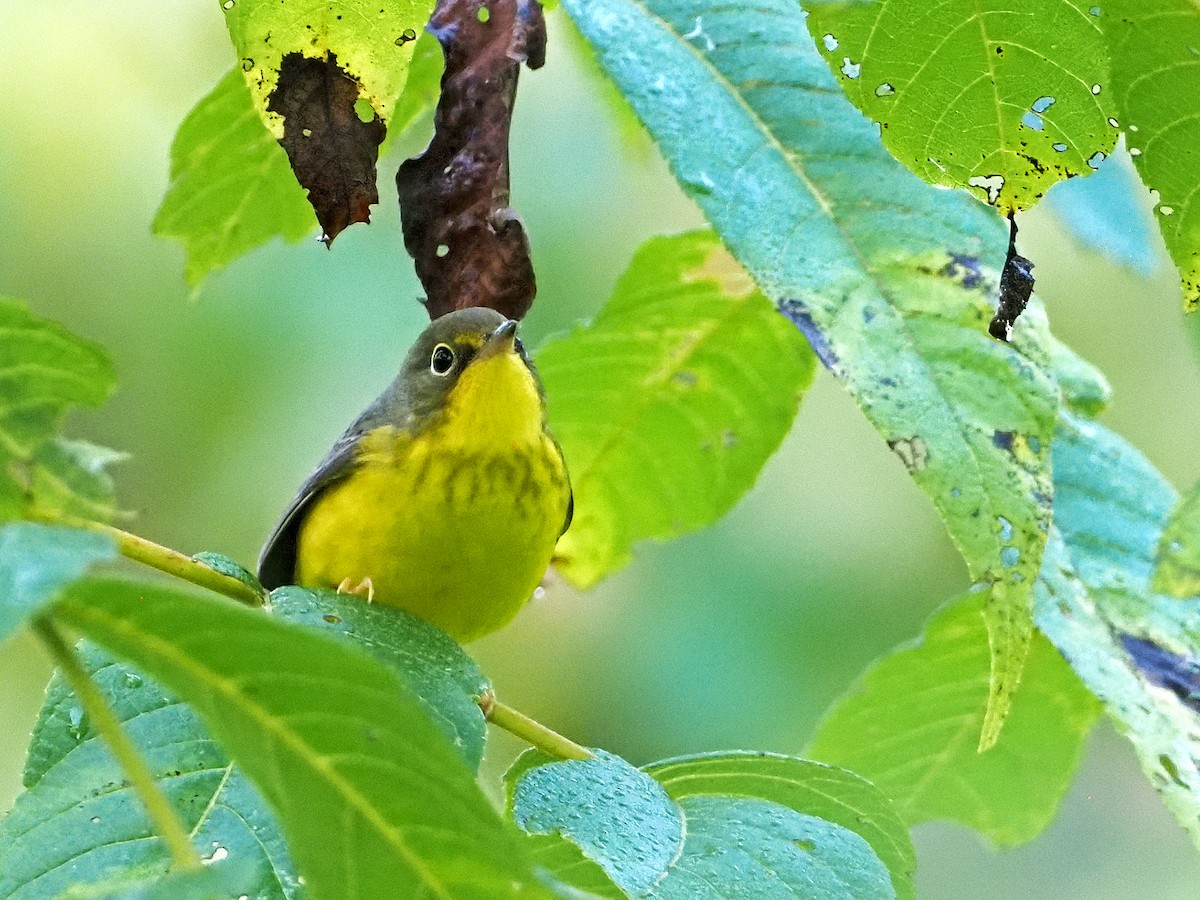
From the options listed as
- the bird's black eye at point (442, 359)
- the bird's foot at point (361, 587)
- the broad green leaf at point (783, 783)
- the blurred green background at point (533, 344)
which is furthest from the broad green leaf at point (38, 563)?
the blurred green background at point (533, 344)

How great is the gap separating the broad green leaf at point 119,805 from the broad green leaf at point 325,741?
0.43m

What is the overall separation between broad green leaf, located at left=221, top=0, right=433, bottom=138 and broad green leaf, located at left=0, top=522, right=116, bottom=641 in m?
0.87

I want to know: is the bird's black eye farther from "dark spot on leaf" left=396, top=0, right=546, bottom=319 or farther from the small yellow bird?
"dark spot on leaf" left=396, top=0, right=546, bottom=319

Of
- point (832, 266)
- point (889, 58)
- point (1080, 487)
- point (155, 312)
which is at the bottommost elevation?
point (155, 312)

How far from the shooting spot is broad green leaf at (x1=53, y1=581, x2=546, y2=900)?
0.83 m

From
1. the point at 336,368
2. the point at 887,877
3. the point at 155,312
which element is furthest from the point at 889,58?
the point at 155,312

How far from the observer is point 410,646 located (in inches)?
57.3

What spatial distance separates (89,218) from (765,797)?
4.18m

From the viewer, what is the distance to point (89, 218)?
512 centimetres

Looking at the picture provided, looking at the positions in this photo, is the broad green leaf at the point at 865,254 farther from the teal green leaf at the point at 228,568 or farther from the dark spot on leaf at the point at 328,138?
the teal green leaf at the point at 228,568

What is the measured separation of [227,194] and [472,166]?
0.53 metres

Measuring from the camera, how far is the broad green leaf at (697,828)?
1.35 metres

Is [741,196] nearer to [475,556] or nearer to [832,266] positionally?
[832,266]

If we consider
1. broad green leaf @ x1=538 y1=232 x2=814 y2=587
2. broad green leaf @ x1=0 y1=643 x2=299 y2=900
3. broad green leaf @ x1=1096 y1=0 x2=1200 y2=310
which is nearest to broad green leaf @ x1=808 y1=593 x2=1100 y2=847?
broad green leaf @ x1=538 y1=232 x2=814 y2=587
